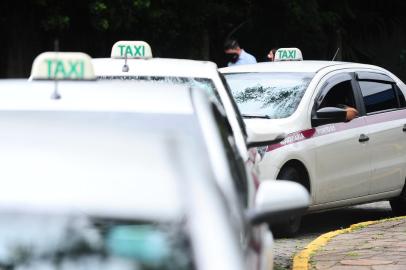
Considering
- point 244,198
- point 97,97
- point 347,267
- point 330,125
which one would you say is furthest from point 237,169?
point 330,125

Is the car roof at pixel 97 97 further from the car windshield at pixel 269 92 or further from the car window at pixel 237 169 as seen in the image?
the car windshield at pixel 269 92

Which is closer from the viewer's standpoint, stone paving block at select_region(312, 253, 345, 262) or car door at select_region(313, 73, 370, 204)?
stone paving block at select_region(312, 253, 345, 262)

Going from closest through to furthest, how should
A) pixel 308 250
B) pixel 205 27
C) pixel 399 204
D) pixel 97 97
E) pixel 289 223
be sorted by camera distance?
pixel 97 97 → pixel 308 250 → pixel 289 223 → pixel 399 204 → pixel 205 27

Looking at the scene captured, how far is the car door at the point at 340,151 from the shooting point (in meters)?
9.74

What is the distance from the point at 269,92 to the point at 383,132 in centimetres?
143

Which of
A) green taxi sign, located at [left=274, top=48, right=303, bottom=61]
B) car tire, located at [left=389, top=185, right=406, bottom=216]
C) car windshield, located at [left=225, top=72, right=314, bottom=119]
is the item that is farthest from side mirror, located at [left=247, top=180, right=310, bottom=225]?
green taxi sign, located at [left=274, top=48, right=303, bottom=61]

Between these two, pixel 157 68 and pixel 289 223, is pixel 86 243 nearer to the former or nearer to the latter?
pixel 157 68

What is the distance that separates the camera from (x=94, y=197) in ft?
11.4

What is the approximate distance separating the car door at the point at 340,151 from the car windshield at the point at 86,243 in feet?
20.9

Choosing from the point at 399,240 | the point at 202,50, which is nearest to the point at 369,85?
the point at 399,240

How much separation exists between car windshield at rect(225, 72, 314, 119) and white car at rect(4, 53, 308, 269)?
18.4 feet

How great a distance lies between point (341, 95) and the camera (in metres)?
10.5

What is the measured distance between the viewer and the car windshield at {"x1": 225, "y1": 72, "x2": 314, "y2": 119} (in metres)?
9.76

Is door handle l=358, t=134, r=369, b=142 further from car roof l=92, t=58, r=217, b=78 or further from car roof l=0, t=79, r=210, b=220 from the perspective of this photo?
car roof l=0, t=79, r=210, b=220
